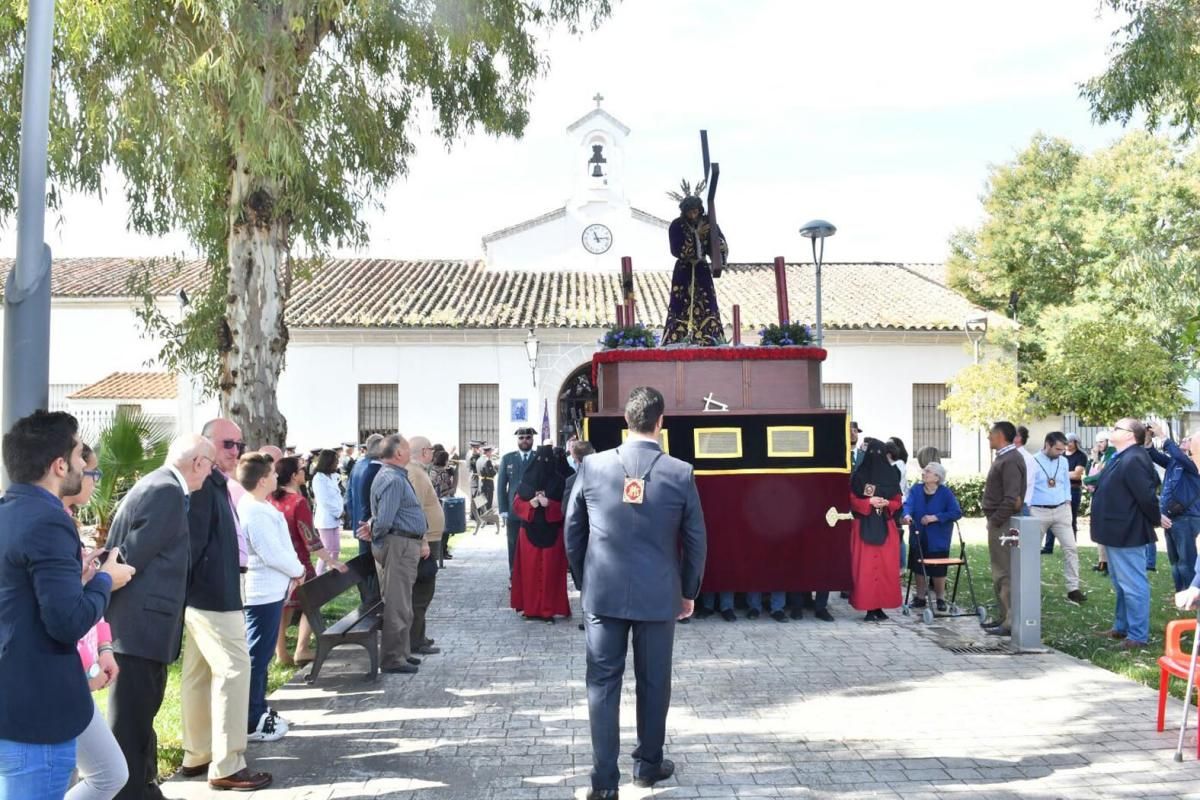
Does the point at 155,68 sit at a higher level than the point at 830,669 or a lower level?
higher

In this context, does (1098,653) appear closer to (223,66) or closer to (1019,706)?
(1019,706)

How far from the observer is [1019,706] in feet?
23.0

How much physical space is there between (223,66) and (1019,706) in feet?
25.3

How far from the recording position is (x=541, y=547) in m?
10.7

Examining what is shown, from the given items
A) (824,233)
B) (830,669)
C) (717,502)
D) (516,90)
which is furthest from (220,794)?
(824,233)

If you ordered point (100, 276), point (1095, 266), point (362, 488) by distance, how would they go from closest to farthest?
point (362, 488)
point (1095, 266)
point (100, 276)

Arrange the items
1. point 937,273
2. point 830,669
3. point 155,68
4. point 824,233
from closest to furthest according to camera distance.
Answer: point 830,669 < point 155,68 < point 824,233 < point 937,273

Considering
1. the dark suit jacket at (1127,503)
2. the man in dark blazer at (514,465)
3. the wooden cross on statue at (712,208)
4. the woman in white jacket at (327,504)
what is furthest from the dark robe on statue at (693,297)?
the dark suit jacket at (1127,503)

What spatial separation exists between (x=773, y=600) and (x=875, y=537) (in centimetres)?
116

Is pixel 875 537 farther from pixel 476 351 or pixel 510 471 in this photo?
pixel 476 351

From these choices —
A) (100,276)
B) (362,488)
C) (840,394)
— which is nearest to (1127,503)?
(362,488)

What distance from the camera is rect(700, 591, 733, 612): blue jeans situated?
34.6 feet

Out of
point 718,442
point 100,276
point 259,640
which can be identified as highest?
point 100,276

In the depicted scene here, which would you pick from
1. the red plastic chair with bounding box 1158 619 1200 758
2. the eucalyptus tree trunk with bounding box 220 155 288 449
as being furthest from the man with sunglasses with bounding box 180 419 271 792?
the red plastic chair with bounding box 1158 619 1200 758
